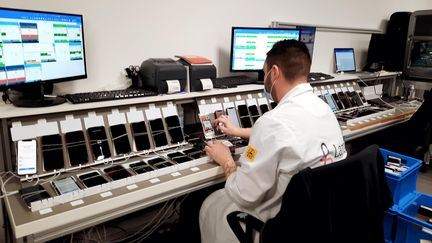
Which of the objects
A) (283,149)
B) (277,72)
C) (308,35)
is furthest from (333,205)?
(308,35)

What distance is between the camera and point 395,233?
2027 mm

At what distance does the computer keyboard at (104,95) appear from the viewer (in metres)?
1.53

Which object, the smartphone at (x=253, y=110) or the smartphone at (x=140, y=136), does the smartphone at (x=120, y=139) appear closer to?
the smartphone at (x=140, y=136)

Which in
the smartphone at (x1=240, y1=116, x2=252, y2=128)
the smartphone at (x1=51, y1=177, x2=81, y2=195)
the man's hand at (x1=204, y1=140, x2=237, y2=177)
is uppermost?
the smartphone at (x1=240, y1=116, x2=252, y2=128)

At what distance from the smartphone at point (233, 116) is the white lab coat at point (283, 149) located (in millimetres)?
749

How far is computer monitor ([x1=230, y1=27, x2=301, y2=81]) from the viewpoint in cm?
227

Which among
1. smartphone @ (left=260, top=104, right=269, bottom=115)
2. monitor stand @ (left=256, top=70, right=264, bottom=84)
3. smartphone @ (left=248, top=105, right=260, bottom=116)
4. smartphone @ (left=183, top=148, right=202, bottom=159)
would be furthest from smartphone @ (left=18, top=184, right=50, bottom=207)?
monitor stand @ (left=256, top=70, right=264, bottom=84)

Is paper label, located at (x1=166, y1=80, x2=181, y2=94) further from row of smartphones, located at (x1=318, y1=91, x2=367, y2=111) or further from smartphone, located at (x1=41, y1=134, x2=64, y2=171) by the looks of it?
row of smartphones, located at (x1=318, y1=91, x2=367, y2=111)

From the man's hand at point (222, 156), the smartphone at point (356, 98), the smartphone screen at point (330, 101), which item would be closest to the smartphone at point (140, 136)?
the man's hand at point (222, 156)

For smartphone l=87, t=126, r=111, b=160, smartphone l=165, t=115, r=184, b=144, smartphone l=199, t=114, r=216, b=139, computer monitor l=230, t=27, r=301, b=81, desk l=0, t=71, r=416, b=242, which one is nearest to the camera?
desk l=0, t=71, r=416, b=242

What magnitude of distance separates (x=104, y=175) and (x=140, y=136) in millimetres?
336

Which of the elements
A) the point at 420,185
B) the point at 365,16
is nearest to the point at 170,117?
the point at 420,185

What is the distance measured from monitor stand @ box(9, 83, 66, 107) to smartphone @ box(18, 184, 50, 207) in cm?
41

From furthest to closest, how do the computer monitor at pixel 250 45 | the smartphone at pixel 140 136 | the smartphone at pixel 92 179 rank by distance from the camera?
the computer monitor at pixel 250 45
the smartphone at pixel 140 136
the smartphone at pixel 92 179
